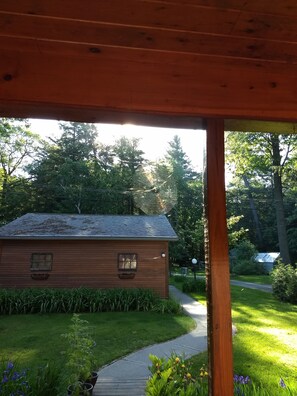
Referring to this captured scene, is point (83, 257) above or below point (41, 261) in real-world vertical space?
above

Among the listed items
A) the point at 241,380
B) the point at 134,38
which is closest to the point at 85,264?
the point at 241,380

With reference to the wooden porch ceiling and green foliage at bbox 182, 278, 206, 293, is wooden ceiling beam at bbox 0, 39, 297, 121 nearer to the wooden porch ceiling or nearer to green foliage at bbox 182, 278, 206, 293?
the wooden porch ceiling

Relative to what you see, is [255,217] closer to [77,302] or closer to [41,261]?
[41,261]

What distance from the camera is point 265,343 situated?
22.5 ft

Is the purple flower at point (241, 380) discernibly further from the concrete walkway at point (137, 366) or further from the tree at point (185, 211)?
the tree at point (185, 211)

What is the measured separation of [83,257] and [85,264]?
12.2 inches

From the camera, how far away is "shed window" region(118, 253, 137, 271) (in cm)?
1316

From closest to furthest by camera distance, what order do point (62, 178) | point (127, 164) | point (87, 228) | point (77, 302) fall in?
point (77, 302) < point (87, 228) < point (62, 178) < point (127, 164)

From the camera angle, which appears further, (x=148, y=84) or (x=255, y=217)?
(x=255, y=217)

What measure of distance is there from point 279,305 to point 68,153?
81.5 ft

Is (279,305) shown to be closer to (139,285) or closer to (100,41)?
(139,285)

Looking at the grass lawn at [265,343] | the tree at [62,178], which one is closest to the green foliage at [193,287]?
the grass lawn at [265,343]

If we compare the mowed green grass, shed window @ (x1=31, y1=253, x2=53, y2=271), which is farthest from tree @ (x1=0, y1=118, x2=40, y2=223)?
the mowed green grass

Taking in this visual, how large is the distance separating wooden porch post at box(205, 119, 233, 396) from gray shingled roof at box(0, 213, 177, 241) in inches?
448
